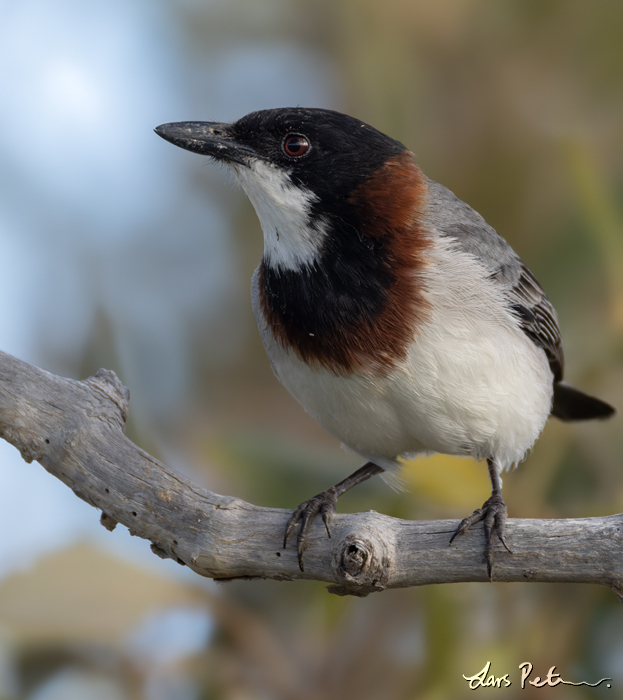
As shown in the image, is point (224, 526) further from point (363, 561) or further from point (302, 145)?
point (302, 145)

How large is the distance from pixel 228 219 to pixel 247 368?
1007 mm

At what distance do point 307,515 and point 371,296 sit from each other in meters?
0.91

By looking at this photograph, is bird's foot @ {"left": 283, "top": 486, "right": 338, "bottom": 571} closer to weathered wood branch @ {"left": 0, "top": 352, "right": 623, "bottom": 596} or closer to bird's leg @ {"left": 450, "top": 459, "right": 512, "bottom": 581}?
weathered wood branch @ {"left": 0, "top": 352, "right": 623, "bottom": 596}

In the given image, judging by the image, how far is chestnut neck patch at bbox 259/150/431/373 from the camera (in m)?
3.21

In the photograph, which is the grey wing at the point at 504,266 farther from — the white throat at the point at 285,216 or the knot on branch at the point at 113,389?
the knot on branch at the point at 113,389

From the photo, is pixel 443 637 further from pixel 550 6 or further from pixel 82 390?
pixel 550 6

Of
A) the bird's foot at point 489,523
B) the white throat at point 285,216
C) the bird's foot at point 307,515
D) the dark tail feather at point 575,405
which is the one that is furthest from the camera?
the dark tail feather at point 575,405

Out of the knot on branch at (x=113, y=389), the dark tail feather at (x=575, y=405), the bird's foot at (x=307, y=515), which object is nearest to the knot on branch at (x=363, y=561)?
the bird's foot at (x=307, y=515)

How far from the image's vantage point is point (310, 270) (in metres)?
3.33

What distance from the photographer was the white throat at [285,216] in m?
3.33

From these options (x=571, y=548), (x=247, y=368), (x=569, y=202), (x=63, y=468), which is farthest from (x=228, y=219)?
(x=571, y=548)

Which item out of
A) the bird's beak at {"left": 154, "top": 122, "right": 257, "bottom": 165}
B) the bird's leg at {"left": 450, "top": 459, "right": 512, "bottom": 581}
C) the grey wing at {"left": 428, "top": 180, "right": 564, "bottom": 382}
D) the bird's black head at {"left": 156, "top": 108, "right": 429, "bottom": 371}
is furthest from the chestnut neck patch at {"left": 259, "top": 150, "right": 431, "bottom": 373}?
the bird's leg at {"left": 450, "top": 459, "right": 512, "bottom": 581}

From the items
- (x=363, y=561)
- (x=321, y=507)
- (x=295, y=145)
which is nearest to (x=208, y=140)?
(x=295, y=145)

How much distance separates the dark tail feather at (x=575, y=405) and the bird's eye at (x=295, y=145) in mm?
1877
